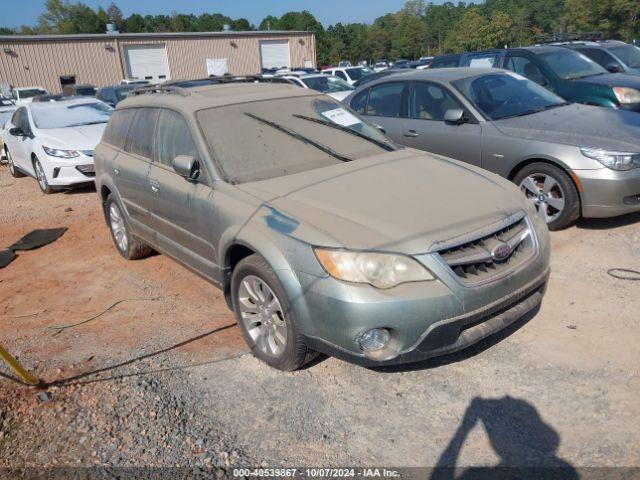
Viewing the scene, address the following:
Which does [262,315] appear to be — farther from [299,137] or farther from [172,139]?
[172,139]

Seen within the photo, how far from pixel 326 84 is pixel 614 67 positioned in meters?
8.39

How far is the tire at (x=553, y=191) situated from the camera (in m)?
5.32

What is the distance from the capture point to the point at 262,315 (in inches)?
140

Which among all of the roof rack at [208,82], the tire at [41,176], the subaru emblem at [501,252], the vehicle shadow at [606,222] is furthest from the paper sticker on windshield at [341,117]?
the tire at [41,176]

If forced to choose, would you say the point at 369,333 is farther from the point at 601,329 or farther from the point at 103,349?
the point at 103,349

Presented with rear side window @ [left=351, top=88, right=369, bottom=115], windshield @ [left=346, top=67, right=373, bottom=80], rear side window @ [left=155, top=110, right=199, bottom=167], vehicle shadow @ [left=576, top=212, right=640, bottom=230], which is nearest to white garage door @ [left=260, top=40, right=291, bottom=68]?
windshield @ [left=346, top=67, right=373, bottom=80]

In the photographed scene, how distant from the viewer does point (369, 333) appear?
2971 mm

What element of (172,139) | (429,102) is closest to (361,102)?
(429,102)

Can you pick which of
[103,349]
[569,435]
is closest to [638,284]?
[569,435]

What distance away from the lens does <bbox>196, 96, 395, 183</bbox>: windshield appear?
400 centimetres

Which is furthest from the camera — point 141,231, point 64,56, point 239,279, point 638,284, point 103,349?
point 64,56

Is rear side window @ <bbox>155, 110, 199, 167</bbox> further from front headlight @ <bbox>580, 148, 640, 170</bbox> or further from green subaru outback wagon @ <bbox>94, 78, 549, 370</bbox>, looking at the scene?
front headlight @ <bbox>580, 148, 640, 170</bbox>

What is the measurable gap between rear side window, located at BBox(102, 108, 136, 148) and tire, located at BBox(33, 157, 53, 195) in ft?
13.5

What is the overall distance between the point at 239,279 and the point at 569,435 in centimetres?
211
